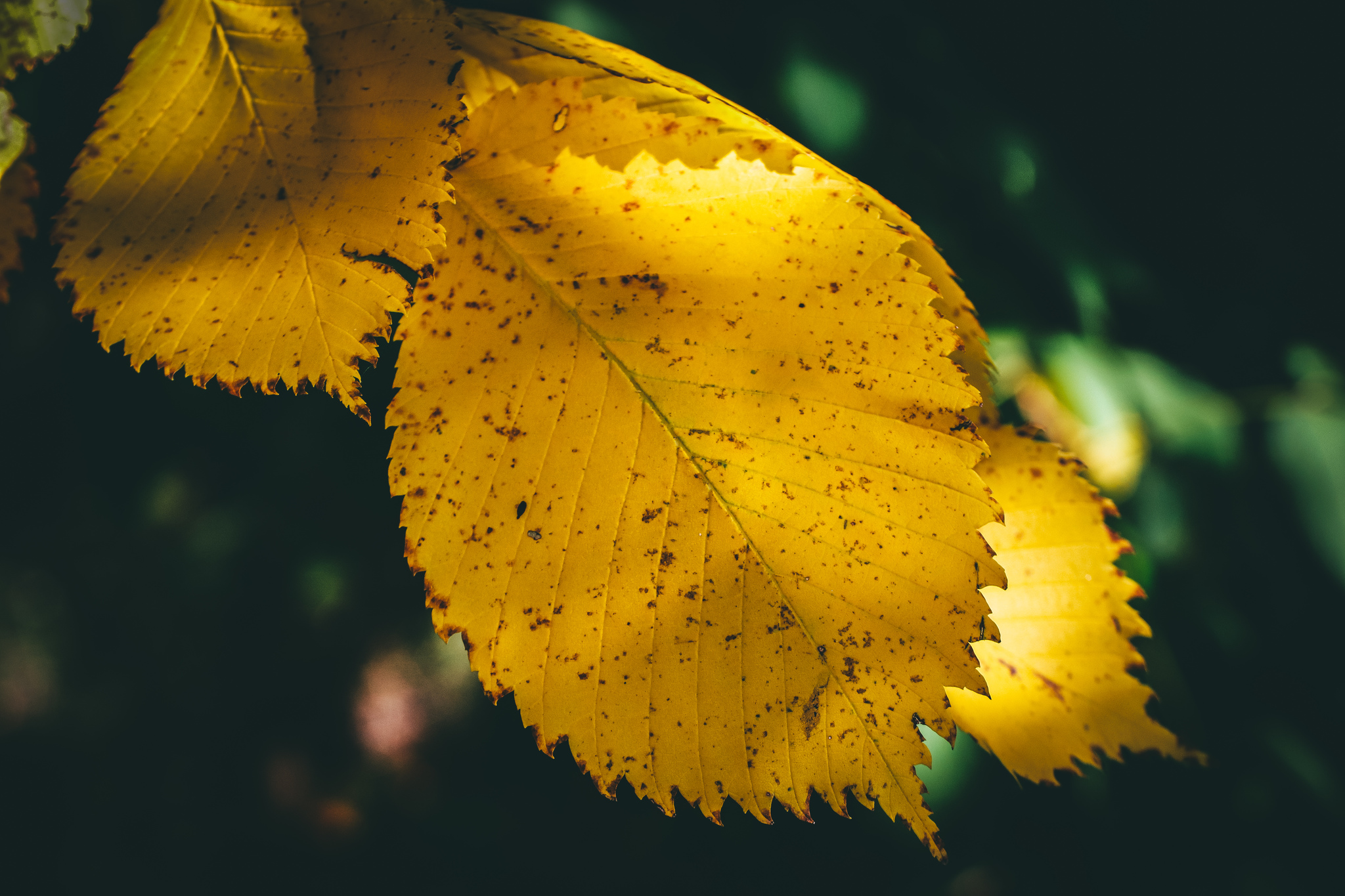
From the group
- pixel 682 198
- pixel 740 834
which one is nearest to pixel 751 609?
pixel 682 198

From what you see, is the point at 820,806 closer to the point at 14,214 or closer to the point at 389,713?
the point at 389,713

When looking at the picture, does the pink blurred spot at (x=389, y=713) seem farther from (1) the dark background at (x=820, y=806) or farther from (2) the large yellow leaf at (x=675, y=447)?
(2) the large yellow leaf at (x=675, y=447)

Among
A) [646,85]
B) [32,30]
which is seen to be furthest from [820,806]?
[32,30]

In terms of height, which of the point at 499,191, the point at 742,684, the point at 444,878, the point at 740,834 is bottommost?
the point at 444,878

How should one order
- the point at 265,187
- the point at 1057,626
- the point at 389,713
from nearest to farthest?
the point at 265,187 < the point at 1057,626 < the point at 389,713

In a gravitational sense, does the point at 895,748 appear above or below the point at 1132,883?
above

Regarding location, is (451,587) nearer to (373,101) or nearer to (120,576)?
(373,101)

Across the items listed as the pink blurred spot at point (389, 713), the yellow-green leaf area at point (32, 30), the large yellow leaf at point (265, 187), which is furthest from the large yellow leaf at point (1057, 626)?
the pink blurred spot at point (389, 713)
